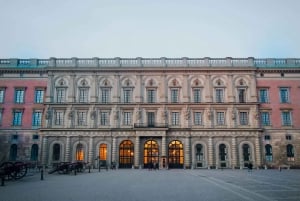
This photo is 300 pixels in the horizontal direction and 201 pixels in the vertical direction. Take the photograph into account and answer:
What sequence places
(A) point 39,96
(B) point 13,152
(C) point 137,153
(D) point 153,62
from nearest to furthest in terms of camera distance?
(C) point 137,153
(B) point 13,152
(A) point 39,96
(D) point 153,62

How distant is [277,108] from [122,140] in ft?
76.7

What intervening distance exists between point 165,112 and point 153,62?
8.23 m

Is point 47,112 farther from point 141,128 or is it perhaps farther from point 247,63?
point 247,63

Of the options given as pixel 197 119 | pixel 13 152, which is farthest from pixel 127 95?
pixel 13 152

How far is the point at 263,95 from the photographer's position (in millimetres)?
40969

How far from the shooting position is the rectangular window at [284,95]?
1606 inches

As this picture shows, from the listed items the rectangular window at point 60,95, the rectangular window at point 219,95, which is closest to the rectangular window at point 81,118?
the rectangular window at point 60,95

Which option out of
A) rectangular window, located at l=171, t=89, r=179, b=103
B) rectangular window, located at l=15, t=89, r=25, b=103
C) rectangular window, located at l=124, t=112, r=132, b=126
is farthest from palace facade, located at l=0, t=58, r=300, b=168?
rectangular window, located at l=15, t=89, r=25, b=103

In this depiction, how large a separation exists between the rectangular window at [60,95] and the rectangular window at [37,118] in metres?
3.49

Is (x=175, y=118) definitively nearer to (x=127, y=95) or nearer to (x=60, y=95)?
(x=127, y=95)

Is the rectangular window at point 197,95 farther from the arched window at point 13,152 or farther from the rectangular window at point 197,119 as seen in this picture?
the arched window at point 13,152

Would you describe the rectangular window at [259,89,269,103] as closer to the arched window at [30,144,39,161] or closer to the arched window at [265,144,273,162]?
the arched window at [265,144,273,162]

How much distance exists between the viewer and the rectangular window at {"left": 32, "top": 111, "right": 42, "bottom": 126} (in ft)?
133

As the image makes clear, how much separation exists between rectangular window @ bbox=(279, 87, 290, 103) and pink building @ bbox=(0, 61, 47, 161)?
35712 millimetres
